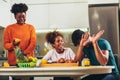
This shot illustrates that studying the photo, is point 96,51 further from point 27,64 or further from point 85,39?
point 27,64

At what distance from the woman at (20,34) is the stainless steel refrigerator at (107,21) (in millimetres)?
1869

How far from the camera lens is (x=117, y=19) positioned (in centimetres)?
476

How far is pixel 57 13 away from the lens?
201 inches

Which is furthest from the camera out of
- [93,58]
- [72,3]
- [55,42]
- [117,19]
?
[72,3]

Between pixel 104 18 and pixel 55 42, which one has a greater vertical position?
pixel 104 18

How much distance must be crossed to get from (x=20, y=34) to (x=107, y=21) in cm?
205

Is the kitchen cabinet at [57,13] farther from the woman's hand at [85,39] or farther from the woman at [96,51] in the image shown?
the woman's hand at [85,39]

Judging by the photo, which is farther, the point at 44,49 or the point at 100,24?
the point at 44,49

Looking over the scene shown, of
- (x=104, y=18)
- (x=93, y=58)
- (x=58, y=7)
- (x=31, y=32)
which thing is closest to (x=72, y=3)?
(x=58, y=7)

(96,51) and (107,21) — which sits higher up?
(107,21)

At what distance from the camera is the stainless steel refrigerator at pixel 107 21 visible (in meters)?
4.77

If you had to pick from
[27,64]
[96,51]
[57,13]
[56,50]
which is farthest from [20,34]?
[57,13]

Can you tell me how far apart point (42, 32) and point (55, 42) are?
7.79ft

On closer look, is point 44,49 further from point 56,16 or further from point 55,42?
point 55,42
